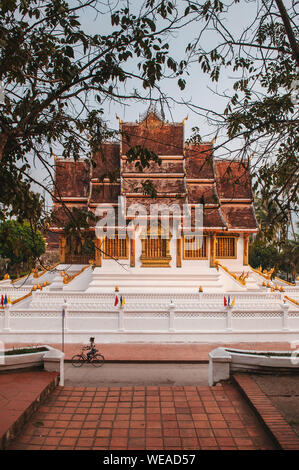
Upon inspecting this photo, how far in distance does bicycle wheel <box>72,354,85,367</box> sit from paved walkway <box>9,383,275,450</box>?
11.7 feet

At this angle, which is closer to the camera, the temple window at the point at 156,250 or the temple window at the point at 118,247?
the temple window at the point at 156,250

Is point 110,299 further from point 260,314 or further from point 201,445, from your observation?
point 201,445

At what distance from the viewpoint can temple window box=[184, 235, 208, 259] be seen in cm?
1661

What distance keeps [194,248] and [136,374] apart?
29.8 feet

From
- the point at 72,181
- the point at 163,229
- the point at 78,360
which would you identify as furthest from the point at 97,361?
the point at 72,181

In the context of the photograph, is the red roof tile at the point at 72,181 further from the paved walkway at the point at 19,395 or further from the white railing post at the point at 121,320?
the paved walkway at the point at 19,395

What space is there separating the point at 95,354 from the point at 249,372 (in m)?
4.55

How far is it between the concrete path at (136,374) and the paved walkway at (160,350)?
32 cm

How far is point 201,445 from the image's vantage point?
12.8 feet

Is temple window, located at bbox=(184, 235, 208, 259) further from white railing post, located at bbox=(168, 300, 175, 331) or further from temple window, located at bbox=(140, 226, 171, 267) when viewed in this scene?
white railing post, located at bbox=(168, 300, 175, 331)

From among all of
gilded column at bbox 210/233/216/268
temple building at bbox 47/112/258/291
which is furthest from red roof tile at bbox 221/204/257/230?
gilded column at bbox 210/233/216/268

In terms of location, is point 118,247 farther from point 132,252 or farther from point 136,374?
point 136,374

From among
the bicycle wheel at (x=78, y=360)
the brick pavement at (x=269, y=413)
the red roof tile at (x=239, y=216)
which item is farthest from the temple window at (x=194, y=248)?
the brick pavement at (x=269, y=413)

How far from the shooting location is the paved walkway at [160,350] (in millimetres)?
9406
